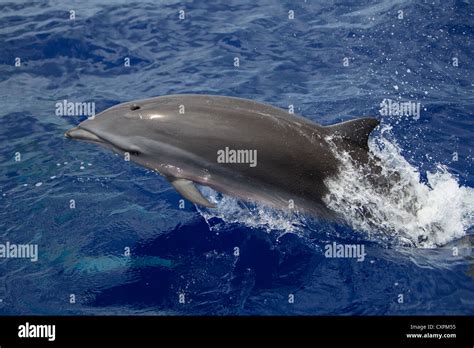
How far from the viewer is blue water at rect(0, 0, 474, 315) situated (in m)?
8.02

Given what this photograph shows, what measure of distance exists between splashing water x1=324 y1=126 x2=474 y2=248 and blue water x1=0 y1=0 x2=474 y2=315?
5 cm

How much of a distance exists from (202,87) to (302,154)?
21.3 feet

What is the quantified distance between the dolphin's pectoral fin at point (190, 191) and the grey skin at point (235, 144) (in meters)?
0.01

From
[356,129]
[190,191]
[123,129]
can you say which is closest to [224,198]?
[190,191]

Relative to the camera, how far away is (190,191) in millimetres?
7996

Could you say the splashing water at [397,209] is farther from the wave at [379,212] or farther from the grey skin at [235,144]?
the grey skin at [235,144]

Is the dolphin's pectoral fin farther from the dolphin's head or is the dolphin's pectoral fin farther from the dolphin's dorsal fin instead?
the dolphin's dorsal fin

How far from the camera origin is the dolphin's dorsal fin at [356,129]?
8172 millimetres

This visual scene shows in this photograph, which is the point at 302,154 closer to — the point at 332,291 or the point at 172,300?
the point at 332,291

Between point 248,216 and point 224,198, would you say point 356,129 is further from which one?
point 224,198

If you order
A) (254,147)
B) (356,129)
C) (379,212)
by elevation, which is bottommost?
(379,212)

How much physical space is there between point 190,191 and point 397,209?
306 centimetres

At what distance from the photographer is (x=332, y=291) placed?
794 cm

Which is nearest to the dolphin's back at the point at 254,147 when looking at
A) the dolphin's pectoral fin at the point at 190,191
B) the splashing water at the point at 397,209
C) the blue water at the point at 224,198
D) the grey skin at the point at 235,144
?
the grey skin at the point at 235,144
